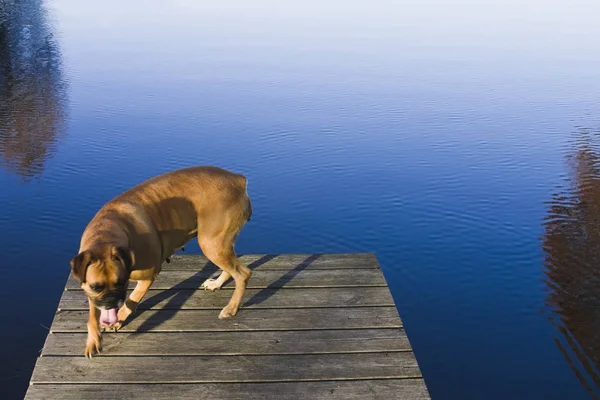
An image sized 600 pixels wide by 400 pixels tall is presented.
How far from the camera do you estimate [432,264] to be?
12156 millimetres

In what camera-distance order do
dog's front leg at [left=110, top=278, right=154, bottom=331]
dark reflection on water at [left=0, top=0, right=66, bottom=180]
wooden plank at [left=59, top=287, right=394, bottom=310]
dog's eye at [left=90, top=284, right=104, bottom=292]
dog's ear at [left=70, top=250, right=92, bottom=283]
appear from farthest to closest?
dark reflection on water at [left=0, top=0, right=66, bottom=180], wooden plank at [left=59, top=287, right=394, bottom=310], dog's front leg at [left=110, top=278, right=154, bottom=331], dog's eye at [left=90, top=284, right=104, bottom=292], dog's ear at [left=70, top=250, right=92, bottom=283]

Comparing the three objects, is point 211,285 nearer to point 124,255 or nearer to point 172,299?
point 172,299

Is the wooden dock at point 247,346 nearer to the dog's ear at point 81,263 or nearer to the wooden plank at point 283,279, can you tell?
the wooden plank at point 283,279

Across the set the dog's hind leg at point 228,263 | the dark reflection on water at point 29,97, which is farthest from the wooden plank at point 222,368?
the dark reflection on water at point 29,97

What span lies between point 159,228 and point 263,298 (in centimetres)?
148

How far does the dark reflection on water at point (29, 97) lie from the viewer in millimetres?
16984

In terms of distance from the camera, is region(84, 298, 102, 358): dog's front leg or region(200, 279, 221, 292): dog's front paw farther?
region(200, 279, 221, 292): dog's front paw

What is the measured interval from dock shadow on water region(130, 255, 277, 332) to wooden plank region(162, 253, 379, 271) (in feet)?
0.40

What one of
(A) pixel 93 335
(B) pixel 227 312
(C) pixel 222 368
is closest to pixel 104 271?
(A) pixel 93 335

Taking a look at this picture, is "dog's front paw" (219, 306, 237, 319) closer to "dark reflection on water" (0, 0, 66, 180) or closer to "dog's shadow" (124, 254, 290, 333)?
"dog's shadow" (124, 254, 290, 333)

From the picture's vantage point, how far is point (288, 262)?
7977 mm

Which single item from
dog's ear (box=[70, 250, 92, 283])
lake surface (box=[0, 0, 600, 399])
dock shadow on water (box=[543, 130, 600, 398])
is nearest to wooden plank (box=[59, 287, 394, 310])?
dog's ear (box=[70, 250, 92, 283])

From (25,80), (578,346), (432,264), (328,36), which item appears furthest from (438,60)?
(578,346)

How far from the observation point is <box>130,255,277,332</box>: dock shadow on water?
6.43 metres
